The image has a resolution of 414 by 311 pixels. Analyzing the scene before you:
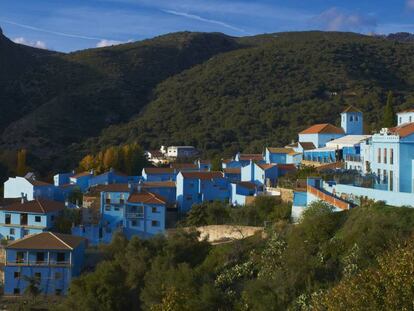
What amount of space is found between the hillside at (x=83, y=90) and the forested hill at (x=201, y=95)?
0.15 metres

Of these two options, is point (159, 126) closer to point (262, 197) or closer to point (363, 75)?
point (363, 75)

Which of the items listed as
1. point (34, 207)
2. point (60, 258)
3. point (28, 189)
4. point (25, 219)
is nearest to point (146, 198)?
point (34, 207)

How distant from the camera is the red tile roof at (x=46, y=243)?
31141 mm

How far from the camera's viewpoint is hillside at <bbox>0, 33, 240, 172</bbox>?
73.3m

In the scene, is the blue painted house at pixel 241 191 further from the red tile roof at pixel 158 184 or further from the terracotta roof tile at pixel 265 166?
the red tile roof at pixel 158 184

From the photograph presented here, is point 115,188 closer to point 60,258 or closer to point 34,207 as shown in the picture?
point 34,207

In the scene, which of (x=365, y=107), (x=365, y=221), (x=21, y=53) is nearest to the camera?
(x=365, y=221)

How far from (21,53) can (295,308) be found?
97487mm

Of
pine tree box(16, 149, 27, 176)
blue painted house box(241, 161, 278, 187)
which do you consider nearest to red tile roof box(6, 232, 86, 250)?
blue painted house box(241, 161, 278, 187)

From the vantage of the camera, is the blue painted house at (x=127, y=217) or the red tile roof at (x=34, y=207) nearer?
the red tile roof at (x=34, y=207)

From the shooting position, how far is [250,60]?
90.8 meters

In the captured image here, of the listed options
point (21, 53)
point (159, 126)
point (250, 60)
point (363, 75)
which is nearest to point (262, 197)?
point (159, 126)

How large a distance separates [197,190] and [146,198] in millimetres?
3779

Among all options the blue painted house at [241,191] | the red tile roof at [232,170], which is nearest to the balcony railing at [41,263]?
the blue painted house at [241,191]
